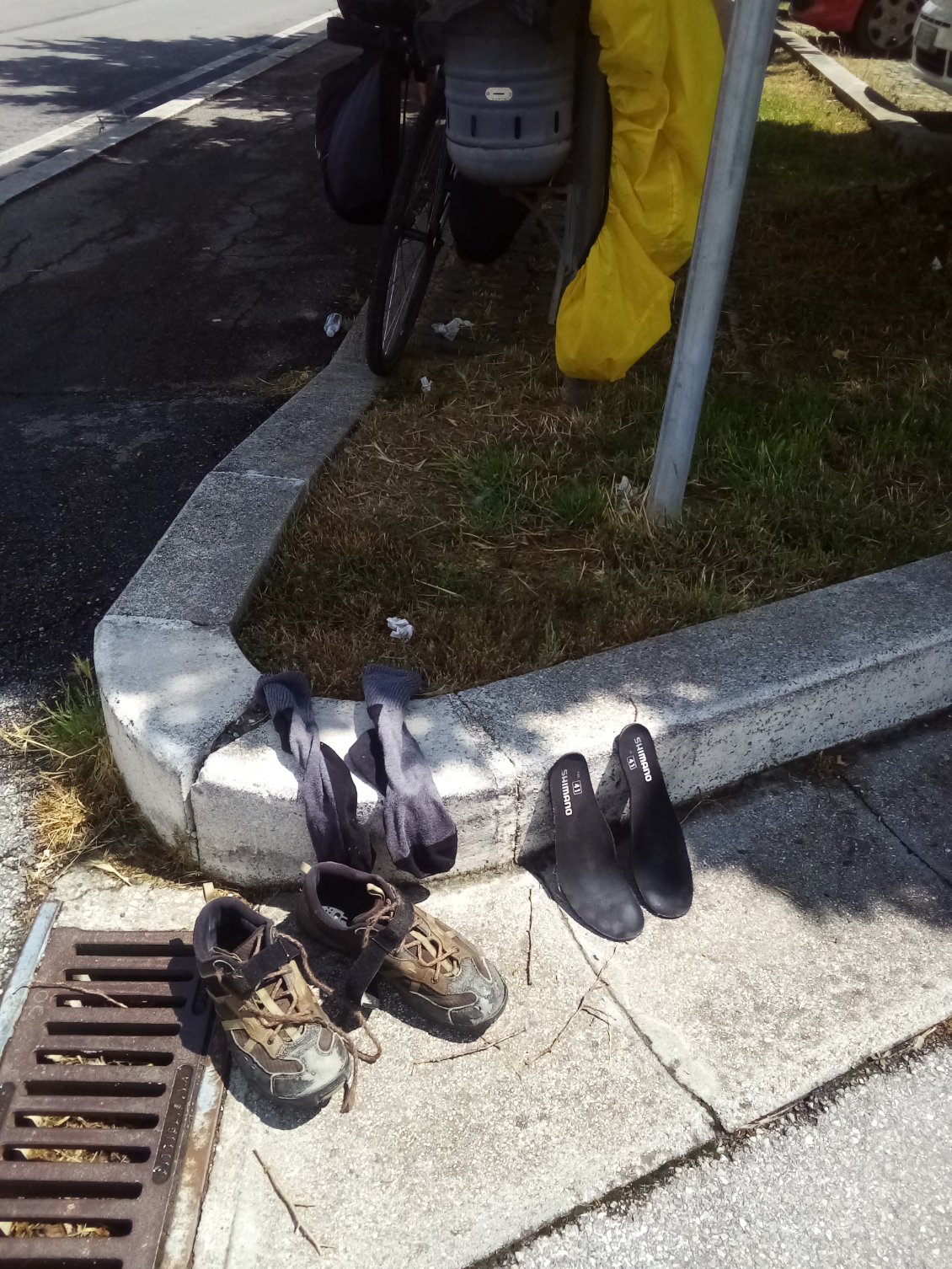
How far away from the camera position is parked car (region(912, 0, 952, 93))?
18.2 feet

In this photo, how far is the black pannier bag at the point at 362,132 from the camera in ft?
11.1

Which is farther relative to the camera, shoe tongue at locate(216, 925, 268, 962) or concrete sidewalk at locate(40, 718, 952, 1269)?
shoe tongue at locate(216, 925, 268, 962)

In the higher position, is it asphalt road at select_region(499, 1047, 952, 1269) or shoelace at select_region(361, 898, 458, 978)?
shoelace at select_region(361, 898, 458, 978)

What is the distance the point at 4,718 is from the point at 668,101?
2.20 m

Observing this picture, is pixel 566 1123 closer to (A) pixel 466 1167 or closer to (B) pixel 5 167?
(A) pixel 466 1167

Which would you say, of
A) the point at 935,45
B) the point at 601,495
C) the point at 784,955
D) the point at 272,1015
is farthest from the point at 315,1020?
the point at 935,45

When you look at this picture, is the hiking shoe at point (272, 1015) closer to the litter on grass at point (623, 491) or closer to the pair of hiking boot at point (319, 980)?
the pair of hiking boot at point (319, 980)

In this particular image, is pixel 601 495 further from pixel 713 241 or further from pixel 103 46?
pixel 103 46

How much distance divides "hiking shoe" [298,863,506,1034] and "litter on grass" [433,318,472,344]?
2.61 meters

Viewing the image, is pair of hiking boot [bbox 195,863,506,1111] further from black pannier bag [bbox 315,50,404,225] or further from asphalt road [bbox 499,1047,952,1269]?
black pannier bag [bbox 315,50,404,225]

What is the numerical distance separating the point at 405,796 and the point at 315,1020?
0.42 metres

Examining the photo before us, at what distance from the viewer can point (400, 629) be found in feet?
8.43

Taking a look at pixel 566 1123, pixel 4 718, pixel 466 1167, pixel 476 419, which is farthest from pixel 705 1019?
pixel 476 419

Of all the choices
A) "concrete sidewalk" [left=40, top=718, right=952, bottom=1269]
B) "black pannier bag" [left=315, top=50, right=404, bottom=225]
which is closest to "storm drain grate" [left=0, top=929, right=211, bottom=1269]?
"concrete sidewalk" [left=40, top=718, right=952, bottom=1269]
